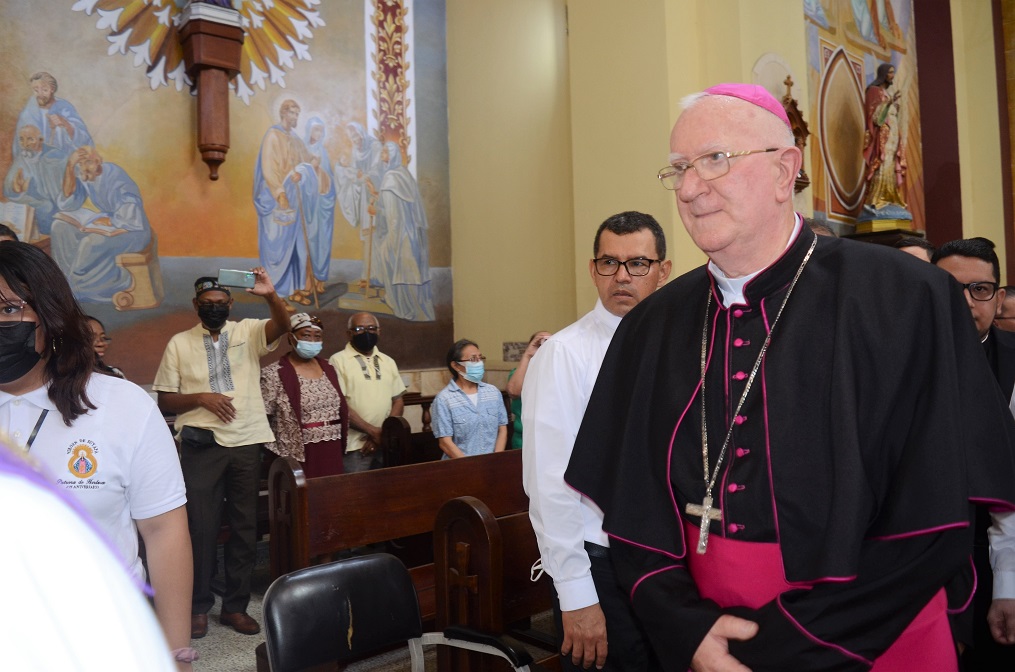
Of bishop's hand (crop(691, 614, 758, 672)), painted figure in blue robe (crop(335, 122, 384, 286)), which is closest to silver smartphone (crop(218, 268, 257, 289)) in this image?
bishop's hand (crop(691, 614, 758, 672))

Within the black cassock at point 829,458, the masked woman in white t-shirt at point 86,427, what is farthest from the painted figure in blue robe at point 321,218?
the black cassock at point 829,458

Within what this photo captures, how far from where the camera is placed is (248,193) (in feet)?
26.8

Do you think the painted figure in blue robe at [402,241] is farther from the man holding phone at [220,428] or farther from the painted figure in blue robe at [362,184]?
the man holding phone at [220,428]

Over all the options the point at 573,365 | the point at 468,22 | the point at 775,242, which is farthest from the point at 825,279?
the point at 468,22

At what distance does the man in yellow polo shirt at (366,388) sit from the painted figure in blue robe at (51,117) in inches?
117

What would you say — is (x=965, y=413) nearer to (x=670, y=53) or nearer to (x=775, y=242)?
(x=775, y=242)

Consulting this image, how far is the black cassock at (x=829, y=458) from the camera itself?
5.08 feet

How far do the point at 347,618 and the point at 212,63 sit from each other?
6289mm

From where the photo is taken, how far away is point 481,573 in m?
3.06

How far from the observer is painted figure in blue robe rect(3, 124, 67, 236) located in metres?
6.79

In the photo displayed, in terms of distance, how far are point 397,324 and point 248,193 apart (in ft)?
6.95

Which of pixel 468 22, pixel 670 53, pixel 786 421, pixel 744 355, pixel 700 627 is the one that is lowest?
pixel 700 627

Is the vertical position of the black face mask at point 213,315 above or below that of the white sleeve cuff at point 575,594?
above

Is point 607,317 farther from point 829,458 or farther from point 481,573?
point 829,458
